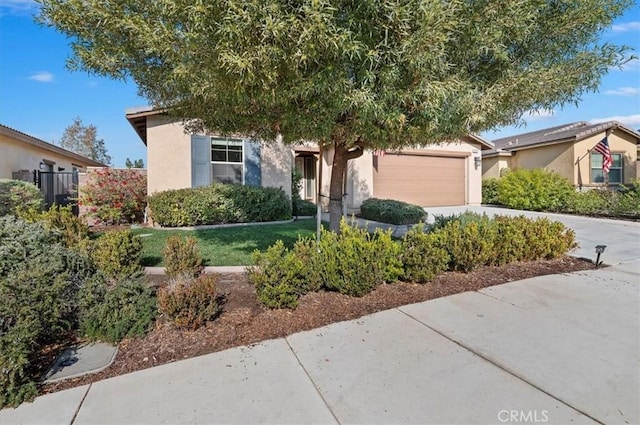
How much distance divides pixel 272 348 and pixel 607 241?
910 centimetres

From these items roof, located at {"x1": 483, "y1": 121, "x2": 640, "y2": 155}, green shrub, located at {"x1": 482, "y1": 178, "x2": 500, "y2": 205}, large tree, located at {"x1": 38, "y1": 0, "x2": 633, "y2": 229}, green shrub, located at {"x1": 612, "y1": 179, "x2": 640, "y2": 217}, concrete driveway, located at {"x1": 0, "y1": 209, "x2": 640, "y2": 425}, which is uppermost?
roof, located at {"x1": 483, "y1": 121, "x2": 640, "y2": 155}

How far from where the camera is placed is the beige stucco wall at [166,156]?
11.0m

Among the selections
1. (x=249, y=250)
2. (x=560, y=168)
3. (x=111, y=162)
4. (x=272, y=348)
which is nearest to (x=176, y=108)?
(x=249, y=250)

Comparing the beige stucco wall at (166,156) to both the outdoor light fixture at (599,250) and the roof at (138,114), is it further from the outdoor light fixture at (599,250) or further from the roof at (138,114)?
the outdoor light fixture at (599,250)

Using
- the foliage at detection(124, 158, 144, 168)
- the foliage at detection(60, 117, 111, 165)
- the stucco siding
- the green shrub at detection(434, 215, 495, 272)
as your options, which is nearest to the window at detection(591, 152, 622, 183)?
the stucco siding

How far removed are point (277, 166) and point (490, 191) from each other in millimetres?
11942

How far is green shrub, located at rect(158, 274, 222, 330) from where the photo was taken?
3436 millimetres

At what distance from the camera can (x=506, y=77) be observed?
12.6 ft

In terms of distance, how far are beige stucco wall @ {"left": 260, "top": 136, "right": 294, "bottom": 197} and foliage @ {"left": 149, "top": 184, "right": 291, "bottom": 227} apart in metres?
0.84

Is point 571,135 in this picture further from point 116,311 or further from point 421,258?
point 116,311

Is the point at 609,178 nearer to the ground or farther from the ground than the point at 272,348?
farther from the ground

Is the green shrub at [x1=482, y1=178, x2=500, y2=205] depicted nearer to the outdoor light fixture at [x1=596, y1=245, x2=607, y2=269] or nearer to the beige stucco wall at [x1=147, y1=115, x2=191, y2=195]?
the outdoor light fixture at [x1=596, y1=245, x2=607, y2=269]

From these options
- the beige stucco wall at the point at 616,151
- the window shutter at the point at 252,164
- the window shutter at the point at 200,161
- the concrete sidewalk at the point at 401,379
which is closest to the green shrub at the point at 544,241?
the concrete sidewalk at the point at 401,379

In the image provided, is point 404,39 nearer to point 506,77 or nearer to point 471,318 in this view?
point 506,77
